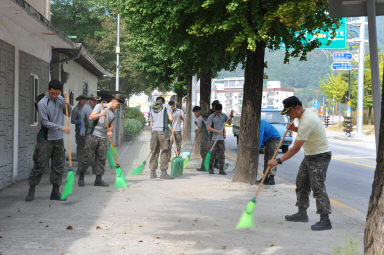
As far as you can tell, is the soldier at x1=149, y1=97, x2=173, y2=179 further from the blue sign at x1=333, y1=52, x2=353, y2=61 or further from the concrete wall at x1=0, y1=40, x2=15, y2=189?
the blue sign at x1=333, y1=52, x2=353, y2=61

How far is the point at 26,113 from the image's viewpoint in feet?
37.7

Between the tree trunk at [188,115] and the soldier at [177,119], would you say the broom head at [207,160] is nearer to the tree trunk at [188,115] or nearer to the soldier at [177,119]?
the soldier at [177,119]

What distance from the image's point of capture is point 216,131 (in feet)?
43.1

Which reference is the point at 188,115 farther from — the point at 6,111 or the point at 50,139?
the point at 50,139

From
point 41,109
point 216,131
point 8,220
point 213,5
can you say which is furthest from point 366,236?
point 216,131

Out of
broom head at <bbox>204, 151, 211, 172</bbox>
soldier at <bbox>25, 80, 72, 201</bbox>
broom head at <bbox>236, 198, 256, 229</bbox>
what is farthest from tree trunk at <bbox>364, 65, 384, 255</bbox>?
broom head at <bbox>204, 151, 211, 172</bbox>

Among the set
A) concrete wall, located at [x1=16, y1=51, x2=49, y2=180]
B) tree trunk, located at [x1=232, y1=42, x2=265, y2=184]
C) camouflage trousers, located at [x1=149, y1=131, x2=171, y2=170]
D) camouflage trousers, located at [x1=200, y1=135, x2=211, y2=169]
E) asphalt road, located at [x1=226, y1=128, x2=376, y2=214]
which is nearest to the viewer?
asphalt road, located at [x1=226, y1=128, x2=376, y2=214]

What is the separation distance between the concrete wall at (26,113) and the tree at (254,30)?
3.93m

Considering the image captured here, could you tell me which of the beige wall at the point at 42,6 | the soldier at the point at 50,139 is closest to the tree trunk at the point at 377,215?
the soldier at the point at 50,139

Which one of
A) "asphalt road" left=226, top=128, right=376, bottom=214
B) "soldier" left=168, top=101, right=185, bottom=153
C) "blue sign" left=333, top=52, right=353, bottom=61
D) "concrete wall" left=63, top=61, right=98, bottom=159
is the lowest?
"asphalt road" left=226, top=128, right=376, bottom=214

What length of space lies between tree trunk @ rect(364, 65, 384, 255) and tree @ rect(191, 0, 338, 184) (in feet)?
15.5

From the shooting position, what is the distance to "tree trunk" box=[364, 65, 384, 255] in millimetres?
4336

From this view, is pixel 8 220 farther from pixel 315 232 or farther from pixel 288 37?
pixel 288 37

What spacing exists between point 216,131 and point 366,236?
8.69 m
